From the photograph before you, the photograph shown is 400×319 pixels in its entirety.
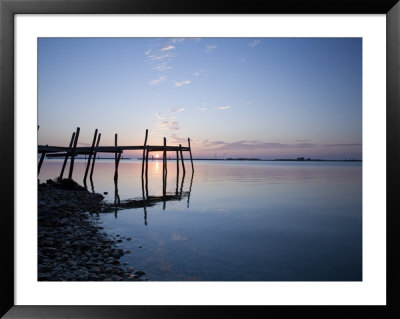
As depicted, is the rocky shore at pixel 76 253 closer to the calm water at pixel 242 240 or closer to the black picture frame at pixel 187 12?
the calm water at pixel 242 240

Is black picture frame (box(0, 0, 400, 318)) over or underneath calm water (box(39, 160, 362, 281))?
over

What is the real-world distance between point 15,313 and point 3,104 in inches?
85.5

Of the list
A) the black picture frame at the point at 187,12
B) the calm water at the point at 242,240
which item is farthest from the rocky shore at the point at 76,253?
the black picture frame at the point at 187,12

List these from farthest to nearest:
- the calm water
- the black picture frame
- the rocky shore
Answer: the calm water, the rocky shore, the black picture frame

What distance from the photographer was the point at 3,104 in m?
2.64

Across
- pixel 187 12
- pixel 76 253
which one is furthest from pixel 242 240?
pixel 187 12

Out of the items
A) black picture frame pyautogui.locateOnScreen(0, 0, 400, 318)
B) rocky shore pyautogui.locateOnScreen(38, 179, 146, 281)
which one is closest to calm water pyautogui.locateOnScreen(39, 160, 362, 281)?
rocky shore pyautogui.locateOnScreen(38, 179, 146, 281)

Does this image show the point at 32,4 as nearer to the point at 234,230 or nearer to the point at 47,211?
the point at 47,211

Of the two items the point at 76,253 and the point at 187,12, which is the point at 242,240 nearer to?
the point at 76,253

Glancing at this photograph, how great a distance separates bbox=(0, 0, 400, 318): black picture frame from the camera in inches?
101

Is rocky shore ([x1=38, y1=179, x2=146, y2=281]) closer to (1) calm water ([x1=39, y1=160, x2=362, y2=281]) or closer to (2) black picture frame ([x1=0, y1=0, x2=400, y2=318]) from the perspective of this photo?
(1) calm water ([x1=39, y1=160, x2=362, y2=281])

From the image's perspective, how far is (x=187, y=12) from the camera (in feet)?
9.06

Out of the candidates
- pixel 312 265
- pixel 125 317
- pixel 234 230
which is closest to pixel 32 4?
pixel 125 317

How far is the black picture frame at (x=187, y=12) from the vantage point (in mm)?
2566
